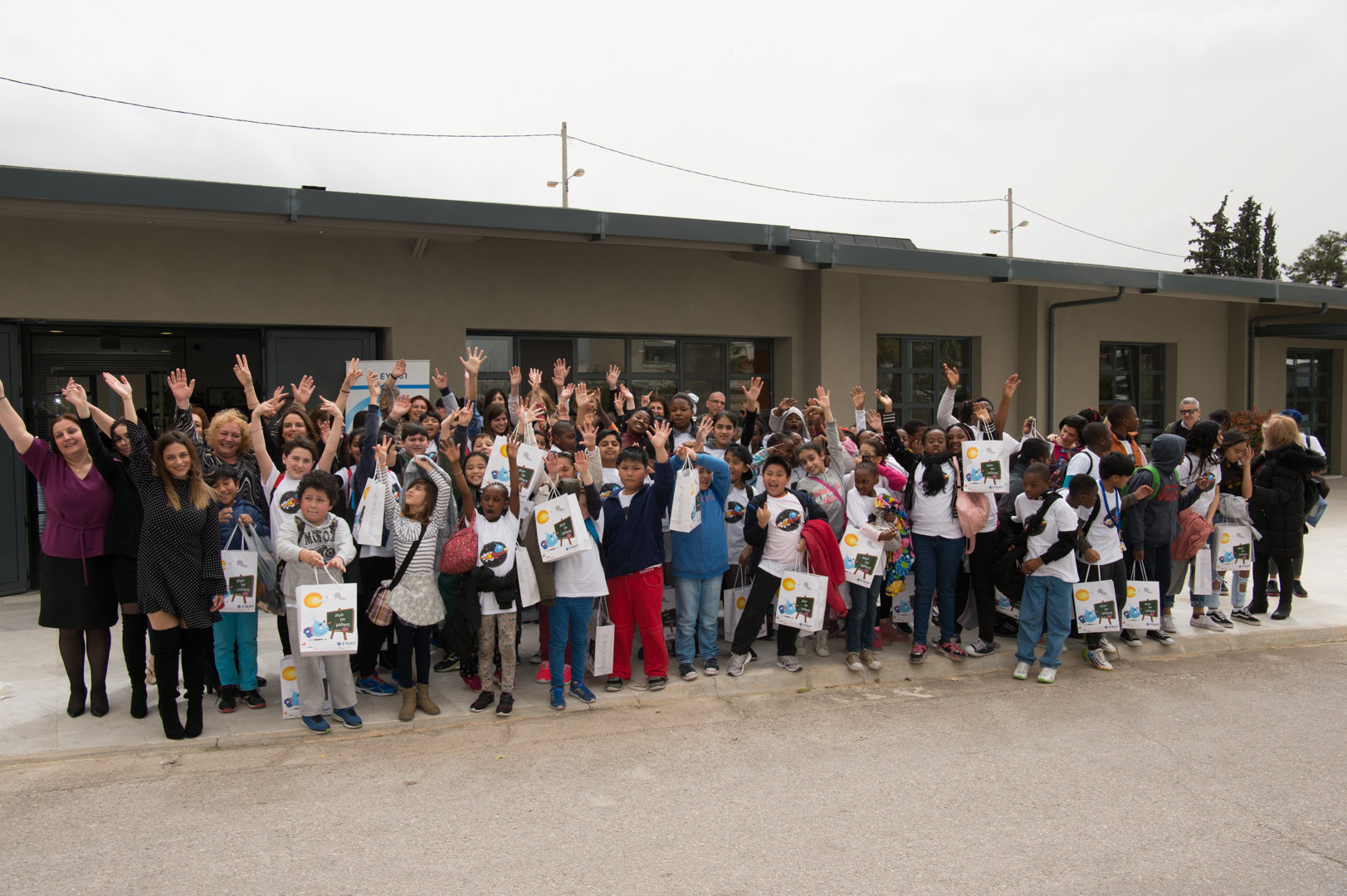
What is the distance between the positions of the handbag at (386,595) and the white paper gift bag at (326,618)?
0.36 m

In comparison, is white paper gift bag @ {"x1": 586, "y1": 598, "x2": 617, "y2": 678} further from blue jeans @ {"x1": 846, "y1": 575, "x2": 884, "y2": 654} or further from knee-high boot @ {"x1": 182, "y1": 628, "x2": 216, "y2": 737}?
knee-high boot @ {"x1": 182, "y1": 628, "x2": 216, "y2": 737}

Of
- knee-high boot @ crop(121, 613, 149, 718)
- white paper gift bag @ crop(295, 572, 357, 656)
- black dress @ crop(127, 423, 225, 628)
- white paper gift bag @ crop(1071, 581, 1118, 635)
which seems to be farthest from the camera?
white paper gift bag @ crop(1071, 581, 1118, 635)

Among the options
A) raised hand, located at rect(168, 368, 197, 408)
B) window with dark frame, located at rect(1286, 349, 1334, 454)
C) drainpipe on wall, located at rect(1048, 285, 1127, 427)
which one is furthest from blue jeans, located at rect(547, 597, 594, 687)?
window with dark frame, located at rect(1286, 349, 1334, 454)

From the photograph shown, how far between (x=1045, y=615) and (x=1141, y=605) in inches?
35.2

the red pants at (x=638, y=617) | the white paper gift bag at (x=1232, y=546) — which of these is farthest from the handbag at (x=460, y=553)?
the white paper gift bag at (x=1232, y=546)

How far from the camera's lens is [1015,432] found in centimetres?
1612

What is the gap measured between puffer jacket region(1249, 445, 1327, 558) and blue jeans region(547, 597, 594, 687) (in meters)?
6.34

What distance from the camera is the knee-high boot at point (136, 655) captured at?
543 centimetres

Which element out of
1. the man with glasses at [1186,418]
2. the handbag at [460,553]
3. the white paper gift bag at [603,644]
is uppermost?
the man with glasses at [1186,418]

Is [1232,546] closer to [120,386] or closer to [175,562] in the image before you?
[175,562]

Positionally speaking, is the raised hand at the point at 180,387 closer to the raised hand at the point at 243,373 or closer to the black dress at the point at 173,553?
the raised hand at the point at 243,373

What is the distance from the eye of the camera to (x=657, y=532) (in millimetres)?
6055

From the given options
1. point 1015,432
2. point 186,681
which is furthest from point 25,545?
Answer: point 1015,432

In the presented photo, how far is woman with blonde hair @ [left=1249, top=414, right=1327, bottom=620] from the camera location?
8.12 metres
